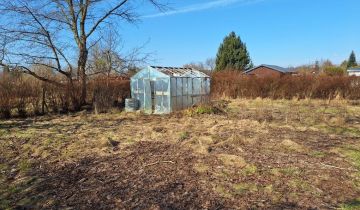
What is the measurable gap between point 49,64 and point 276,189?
14162 millimetres

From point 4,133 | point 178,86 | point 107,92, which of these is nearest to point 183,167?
point 4,133

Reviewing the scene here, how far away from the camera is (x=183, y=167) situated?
615cm

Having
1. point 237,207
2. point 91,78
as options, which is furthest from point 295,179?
point 91,78

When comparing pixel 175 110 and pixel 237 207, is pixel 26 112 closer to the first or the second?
pixel 175 110

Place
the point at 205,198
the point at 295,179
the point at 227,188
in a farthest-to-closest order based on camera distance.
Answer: the point at 295,179
the point at 227,188
the point at 205,198

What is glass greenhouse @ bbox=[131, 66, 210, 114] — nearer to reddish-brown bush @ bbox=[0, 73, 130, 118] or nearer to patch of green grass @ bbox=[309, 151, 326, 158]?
reddish-brown bush @ bbox=[0, 73, 130, 118]

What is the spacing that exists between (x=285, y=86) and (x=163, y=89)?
9.84 metres

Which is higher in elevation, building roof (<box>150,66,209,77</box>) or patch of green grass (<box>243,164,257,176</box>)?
building roof (<box>150,66,209,77</box>)

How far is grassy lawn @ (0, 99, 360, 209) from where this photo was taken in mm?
4809

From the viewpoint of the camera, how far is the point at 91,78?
17547 millimetres

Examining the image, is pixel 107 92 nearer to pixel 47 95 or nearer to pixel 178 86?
pixel 47 95

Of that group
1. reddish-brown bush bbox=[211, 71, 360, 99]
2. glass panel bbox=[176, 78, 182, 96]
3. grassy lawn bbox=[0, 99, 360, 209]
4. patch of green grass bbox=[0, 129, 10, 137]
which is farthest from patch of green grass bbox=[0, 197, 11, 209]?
reddish-brown bush bbox=[211, 71, 360, 99]

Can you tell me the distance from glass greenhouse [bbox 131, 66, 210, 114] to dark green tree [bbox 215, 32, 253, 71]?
2730cm

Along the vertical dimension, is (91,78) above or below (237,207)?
above
